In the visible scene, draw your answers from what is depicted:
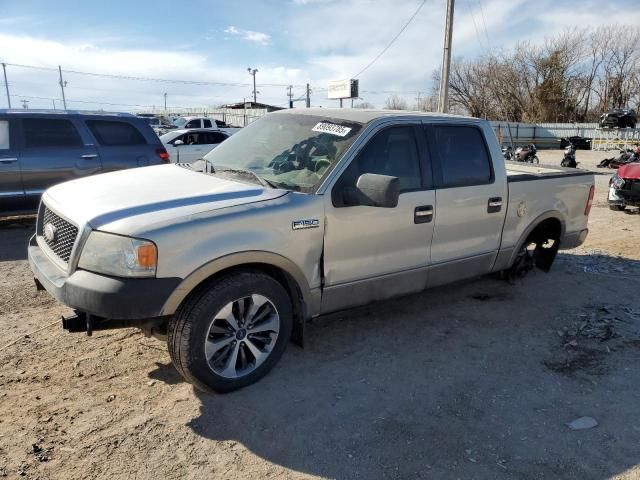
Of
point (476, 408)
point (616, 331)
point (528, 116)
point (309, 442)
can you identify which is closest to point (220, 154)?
point (309, 442)

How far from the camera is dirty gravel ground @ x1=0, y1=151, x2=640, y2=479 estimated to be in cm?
271

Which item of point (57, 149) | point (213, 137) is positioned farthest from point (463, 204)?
point (213, 137)

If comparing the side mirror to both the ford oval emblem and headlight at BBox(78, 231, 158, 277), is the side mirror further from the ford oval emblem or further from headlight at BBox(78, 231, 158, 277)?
the ford oval emblem

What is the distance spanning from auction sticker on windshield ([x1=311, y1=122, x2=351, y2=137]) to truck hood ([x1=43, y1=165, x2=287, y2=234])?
755 mm

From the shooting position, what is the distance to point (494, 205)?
4641 mm

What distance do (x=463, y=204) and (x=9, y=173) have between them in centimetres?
631

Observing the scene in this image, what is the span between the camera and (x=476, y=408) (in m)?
3.27

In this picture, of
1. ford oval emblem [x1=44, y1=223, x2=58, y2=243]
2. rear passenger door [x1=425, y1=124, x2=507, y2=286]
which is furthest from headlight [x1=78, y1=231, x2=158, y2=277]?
rear passenger door [x1=425, y1=124, x2=507, y2=286]

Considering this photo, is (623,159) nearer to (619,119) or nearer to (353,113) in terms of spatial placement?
(353,113)

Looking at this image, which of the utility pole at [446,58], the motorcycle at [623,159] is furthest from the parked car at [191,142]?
the motorcycle at [623,159]

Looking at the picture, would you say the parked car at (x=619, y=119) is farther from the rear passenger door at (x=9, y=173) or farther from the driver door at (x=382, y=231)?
the rear passenger door at (x=9, y=173)

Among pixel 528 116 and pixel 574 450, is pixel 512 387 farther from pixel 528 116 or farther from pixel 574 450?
pixel 528 116

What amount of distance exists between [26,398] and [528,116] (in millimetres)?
63549

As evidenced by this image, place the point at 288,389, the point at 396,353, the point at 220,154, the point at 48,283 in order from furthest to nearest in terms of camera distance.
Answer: the point at 220,154 < the point at 396,353 < the point at 288,389 < the point at 48,283
